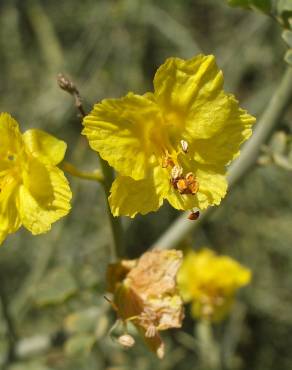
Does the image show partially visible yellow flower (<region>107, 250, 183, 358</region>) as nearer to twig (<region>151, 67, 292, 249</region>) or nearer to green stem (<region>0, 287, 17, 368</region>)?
twig (<region>151, 67, 292, 249</region>)

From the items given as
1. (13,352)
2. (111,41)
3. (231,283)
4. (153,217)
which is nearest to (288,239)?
(153,217)

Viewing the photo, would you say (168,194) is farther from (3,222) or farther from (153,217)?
(153,217)

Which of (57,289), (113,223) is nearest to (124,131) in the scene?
(113,223)

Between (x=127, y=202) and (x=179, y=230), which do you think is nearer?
(x=127, y=202)

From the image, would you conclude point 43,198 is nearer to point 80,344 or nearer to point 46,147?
point 46,147

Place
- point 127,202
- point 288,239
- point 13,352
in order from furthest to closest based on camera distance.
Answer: point 288,239 → point 13,352 → point 127,202

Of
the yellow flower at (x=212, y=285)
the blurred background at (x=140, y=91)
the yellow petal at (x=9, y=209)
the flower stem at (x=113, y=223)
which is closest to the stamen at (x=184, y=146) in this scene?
the flower stem at (x=113, y=223)
